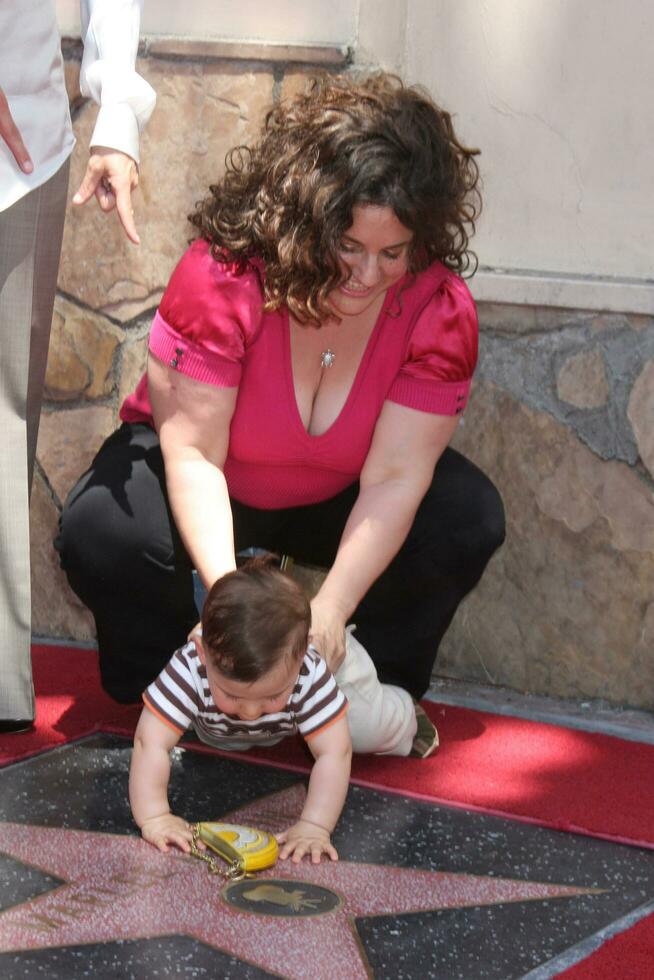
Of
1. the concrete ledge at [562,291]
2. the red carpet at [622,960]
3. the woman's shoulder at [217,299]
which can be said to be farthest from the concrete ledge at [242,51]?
the red carpet at [622,960]

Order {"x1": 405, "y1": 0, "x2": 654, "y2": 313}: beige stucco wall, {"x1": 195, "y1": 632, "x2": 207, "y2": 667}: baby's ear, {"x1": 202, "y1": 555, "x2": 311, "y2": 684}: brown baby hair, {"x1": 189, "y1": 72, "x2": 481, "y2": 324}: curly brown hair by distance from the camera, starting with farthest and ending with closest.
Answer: {"x1": 405, "y1": 0, "x2": 654, "y2": 313}: beige stucco wall
{"x1": 189, "y1": 72, "x2": 481, "y2": 324}: curly brown hair
{"x1": 195, "y1": 632, "x2": 207, "y2": 667}: baby's ear
{"x1": 202, "y1": 555, "x2": 311, "y2": 684}: brown baby hair

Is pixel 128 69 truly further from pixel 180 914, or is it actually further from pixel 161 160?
pixel 180 914

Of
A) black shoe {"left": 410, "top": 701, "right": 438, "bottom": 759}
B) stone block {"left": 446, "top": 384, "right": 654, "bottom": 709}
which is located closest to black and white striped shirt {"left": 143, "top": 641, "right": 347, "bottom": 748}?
black shoe {"left": 410, "top": 701, "right": 438, "bottom": 759}

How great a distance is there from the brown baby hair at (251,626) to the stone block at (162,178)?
108cm

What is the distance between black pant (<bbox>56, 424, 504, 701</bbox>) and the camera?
2.33 meters

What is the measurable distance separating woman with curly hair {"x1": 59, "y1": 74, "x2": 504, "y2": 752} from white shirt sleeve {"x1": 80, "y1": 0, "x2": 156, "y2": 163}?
188 millimetres

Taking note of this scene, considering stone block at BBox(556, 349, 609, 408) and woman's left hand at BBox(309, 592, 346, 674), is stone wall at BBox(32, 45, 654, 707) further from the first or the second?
woman's left hand at BBox(309, 592, 346, 674)

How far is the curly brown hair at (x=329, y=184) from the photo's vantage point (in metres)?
2.05

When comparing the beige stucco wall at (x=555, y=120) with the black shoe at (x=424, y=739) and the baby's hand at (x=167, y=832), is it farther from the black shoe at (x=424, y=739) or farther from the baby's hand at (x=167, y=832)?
the baby's hand at (x=167, y=832)

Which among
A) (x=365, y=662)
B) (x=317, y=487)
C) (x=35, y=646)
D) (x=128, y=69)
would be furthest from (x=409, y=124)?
(x=35, y=646)

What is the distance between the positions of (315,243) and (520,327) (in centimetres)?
72

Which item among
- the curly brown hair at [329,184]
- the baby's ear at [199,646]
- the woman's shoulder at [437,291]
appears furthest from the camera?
the woman's shoulder at [437,291]

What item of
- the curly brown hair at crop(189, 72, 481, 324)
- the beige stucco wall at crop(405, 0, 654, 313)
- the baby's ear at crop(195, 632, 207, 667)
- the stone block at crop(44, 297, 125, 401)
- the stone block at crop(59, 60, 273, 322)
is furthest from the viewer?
the stone block at crop(44, 297, 125, 401)

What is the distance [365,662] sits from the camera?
2.27 meters
